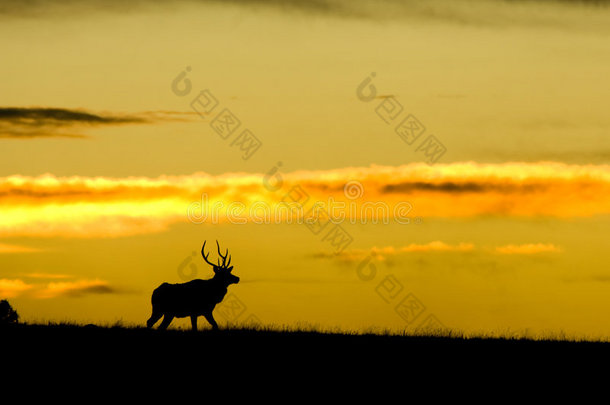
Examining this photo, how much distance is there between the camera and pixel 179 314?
28156mm

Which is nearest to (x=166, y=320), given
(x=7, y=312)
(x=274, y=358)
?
(x=274, y=358)

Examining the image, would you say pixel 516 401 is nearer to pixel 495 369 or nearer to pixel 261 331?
pixel 495 369

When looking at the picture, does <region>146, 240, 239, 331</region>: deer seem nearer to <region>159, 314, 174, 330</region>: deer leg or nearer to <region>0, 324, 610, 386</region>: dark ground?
<region>159, 314, 174, 330</region>: deer leg

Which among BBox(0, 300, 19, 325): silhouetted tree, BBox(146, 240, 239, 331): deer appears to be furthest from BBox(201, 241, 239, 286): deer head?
BBox(0, 300, 19, 325): silhouetted tree

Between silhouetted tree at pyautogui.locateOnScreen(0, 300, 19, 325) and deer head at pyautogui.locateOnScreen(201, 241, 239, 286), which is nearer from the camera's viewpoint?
deer head at pyautogui.locateOnScreen(201, 241, 239, 286)

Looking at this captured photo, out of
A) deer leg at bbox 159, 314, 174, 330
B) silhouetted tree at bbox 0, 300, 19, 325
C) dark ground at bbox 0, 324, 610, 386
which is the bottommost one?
dark ground at bbox 0, 324, 610, 386

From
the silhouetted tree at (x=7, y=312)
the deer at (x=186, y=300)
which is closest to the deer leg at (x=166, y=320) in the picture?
the deer at (x=186, y=300)

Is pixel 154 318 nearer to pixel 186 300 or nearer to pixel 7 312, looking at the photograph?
pixel 186 300

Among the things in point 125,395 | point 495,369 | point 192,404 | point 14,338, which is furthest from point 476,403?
point 14,338

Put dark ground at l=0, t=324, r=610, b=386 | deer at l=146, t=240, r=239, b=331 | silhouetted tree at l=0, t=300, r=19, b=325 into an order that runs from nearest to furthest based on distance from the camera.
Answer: dark ground at l=0, t=324, r=610, b=386, deer at l=146, t=240, r=239, b=331, silhouetted tree at l=0, t=300, r=19, b=325

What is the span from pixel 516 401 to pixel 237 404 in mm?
5110

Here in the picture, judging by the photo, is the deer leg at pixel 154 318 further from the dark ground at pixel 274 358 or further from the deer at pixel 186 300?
the dark ground at pixel 274 358

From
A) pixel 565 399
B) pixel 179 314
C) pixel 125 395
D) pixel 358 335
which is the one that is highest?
pixel 179 314

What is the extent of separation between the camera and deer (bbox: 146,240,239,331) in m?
28.1
